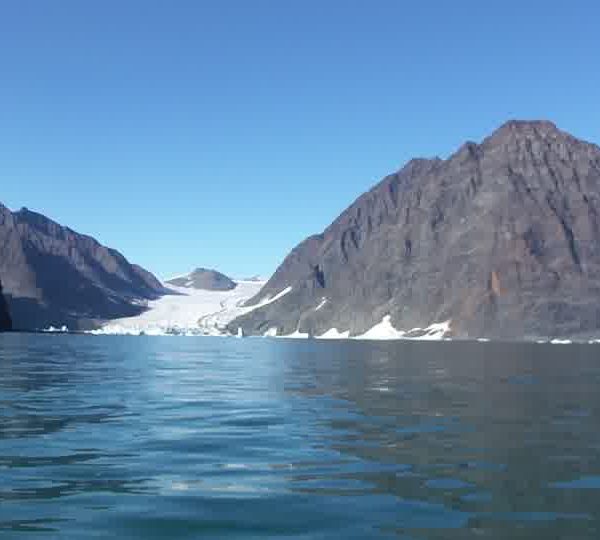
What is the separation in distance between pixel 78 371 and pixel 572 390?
40.5 m

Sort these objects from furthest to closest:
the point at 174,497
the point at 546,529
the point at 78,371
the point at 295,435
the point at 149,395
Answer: the point at 78,371 < the point at 149,395 < the point at 295,435 < the point at 174,497 < the point at 546,529

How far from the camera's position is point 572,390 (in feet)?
164

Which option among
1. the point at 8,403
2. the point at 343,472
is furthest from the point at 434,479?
the point at 8,403

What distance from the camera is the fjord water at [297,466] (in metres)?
16.8

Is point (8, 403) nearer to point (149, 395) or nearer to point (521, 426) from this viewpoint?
point (149, 395)

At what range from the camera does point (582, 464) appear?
2350 centimetres

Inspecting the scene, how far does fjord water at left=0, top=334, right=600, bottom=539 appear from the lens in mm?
16844

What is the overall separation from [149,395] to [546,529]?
105ft

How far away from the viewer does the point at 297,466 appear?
2308 cm

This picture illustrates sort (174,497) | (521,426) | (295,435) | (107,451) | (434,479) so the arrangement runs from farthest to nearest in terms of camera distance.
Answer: (521,426) → (295,435) → (107,451) → (434,479) → (174,497)

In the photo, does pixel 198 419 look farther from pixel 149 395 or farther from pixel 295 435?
pixel 149 395

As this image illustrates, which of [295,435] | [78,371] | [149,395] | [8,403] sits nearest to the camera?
[295,435]

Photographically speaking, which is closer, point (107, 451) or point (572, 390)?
point (107, 451)

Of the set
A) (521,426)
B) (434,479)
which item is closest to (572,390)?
(521,426)
